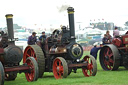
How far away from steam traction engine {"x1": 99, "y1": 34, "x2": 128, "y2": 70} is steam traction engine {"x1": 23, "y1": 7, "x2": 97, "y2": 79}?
1.79 m

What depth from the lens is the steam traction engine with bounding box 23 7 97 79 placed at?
894 cm

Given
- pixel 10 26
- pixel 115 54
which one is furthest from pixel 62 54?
pixel 115 54

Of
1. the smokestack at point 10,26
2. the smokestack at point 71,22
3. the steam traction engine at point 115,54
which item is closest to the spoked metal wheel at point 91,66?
the smokestack at point 71,22

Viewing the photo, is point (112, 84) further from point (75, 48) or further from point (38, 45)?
point (38, 45)

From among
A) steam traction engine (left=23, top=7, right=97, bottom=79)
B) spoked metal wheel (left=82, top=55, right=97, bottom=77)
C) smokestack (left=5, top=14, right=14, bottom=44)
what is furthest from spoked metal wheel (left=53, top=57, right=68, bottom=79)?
smokestack (left=5, top=14, right=14, bottom=44)

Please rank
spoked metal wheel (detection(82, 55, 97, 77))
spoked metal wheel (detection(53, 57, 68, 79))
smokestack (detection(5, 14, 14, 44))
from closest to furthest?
spoked metal wheel (detection(53, 57, 68, 79))
smokestack (detection(5, 14, 14, 44))
spoked metal wheel (detection(82, 55, 97, 77))

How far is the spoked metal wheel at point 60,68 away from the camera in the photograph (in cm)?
852

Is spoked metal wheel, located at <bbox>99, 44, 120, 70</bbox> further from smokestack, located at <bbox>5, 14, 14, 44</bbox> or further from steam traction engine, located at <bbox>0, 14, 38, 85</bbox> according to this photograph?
smokestack, located at <bbox>5, 14, 14, 44</bbox>

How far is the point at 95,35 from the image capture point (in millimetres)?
78438

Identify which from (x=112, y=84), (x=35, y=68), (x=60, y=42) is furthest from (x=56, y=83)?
(x=60, y=42)

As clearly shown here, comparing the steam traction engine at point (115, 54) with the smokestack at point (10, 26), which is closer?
the smokestack at point (10, 26)

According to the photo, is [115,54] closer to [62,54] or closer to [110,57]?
[110,57]

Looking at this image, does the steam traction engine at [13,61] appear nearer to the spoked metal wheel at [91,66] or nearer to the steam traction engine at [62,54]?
the steam traction engine at [62,54]

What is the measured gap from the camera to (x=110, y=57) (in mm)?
11414
